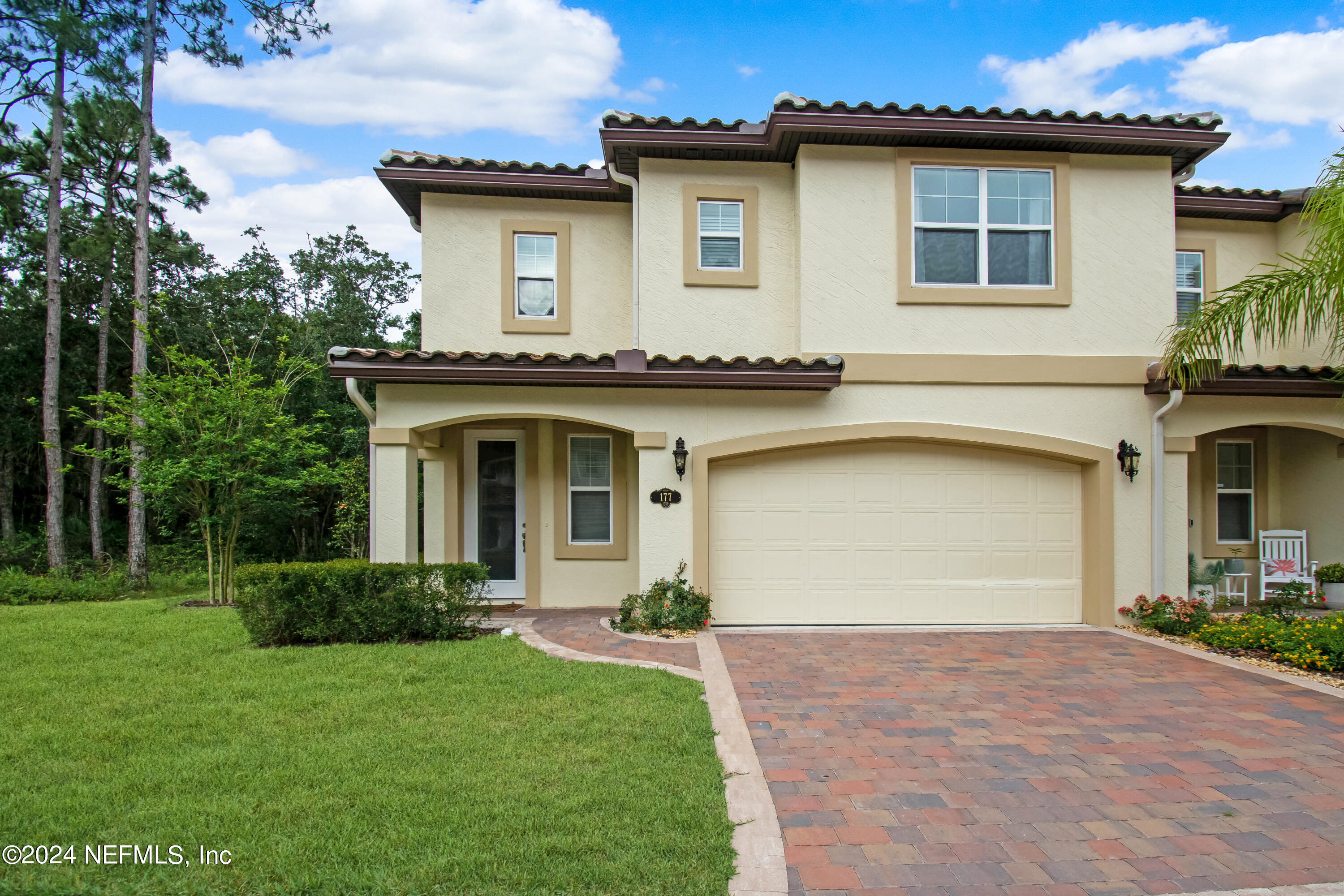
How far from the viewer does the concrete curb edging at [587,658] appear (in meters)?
6.57

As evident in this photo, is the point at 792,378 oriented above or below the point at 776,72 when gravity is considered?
below

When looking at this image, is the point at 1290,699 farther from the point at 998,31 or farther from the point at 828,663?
the point at 998,31

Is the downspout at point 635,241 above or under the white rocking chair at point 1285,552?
above

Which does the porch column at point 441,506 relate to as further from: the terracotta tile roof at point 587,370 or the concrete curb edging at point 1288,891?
the concrete curb edging at point 1288,891

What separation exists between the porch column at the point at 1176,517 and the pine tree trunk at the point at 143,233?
18028mm

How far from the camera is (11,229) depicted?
17.2 meters

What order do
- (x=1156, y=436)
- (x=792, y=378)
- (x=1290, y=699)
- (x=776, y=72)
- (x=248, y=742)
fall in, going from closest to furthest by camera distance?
(x=248, y=742)
(x=1290, y=699)
(x=792, y=378)
(x=1156, y=436)
(x=776, y=72)

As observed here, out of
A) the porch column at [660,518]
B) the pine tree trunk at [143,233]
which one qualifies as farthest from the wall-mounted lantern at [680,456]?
the pine tree trunk at [143,233]

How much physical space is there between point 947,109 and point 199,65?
17.1 m

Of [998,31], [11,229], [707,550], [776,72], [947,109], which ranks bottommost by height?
[707,550]

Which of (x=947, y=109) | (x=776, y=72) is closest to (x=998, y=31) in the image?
(x=776, y=72)

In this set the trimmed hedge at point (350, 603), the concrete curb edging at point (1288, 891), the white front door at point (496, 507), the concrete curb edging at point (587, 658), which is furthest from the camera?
the white front door at point (496, 507)

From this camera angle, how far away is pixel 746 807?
3893 mm

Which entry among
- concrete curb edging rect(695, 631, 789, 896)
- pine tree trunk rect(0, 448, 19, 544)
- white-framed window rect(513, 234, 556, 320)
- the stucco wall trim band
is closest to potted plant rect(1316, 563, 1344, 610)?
the stucco wall trim band
